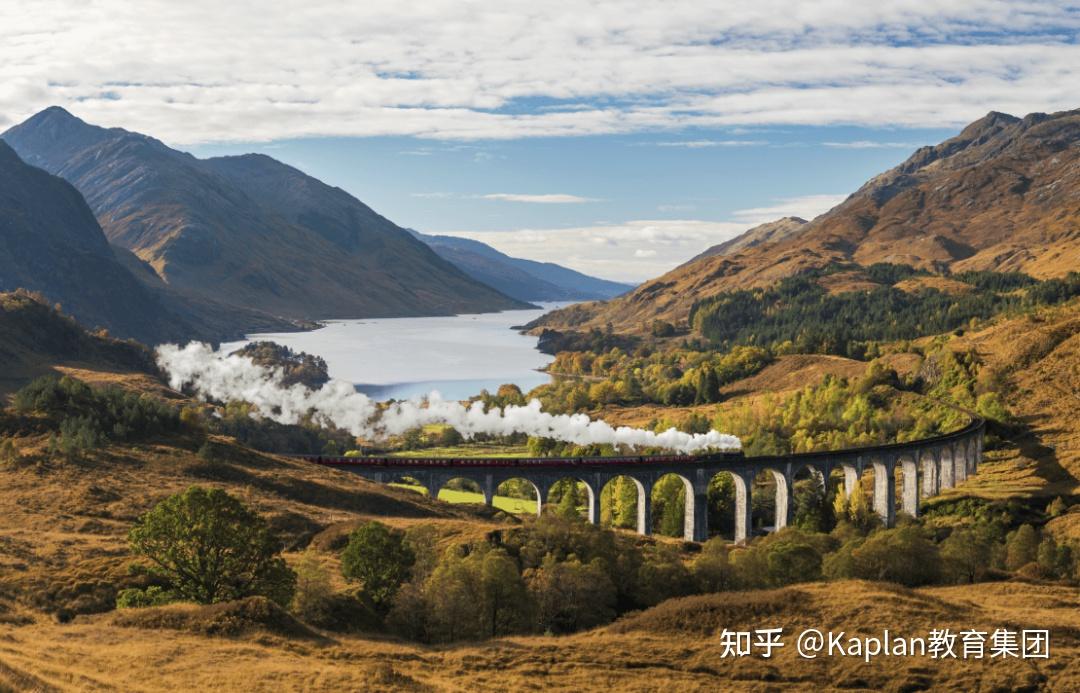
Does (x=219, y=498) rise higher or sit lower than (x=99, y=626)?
higher

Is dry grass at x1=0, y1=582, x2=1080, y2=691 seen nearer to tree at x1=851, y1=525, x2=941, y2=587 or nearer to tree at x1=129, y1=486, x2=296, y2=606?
tree at x1=129, y1=486, x2=296, y2=606

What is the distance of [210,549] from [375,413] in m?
107

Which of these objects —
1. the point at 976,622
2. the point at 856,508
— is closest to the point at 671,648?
the point at 976,622

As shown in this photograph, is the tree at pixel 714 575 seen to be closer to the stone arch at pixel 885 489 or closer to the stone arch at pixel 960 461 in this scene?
the stone arch at pixel 885 489

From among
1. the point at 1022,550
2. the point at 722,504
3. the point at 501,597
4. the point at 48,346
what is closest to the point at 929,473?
the point at 722,504

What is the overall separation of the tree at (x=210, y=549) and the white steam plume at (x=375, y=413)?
219ft

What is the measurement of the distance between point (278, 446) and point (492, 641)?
85657 mm

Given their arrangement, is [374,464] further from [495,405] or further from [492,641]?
[495,405]

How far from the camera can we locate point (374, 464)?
9131 centimetres

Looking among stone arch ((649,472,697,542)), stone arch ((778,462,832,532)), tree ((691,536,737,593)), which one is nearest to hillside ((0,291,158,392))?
stone arch ((649,472,697,542))

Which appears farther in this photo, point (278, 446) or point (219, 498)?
point (278, 446)

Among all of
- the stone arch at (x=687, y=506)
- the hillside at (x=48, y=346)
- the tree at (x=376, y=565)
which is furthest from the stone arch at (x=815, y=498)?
the hillside at (x=48, y=346)

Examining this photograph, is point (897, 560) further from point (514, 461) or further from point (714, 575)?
point (514, 461)

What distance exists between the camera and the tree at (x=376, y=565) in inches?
2015
